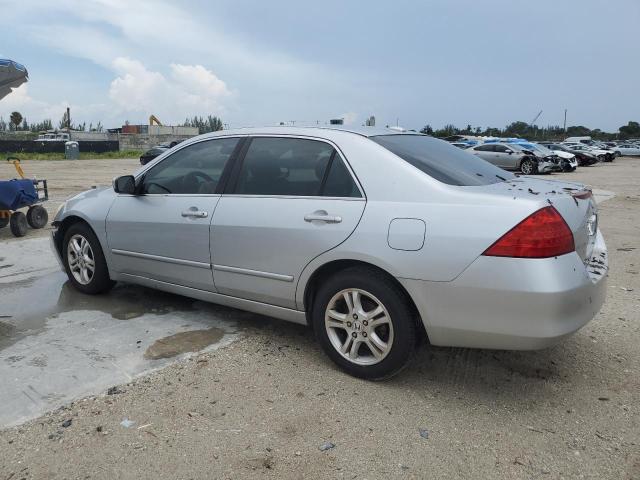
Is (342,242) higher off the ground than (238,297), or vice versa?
(342,242)

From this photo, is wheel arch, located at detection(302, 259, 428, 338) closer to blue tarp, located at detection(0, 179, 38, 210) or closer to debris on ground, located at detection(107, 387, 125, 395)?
debris on ground, located at detection(107, 387, 125, 395)

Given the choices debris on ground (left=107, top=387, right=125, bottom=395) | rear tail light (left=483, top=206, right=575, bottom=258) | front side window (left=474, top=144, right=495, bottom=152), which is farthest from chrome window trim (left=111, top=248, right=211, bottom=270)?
front side window (left=474, top=144, right=495, bottom=152)

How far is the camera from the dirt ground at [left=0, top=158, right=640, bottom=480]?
2506mm

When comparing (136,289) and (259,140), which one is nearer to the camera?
(259,140)

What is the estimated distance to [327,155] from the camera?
354 cm

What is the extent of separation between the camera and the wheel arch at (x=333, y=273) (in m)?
3.10

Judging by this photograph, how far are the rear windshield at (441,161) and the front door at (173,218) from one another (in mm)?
1274

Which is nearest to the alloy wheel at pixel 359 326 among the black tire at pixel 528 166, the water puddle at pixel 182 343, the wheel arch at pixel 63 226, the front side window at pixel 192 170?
the water puddle at pixel 182 343

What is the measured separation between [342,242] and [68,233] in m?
3.09

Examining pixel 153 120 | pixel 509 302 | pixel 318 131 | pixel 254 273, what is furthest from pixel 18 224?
pixel 153 120

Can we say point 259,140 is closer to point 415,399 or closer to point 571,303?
point 415,399

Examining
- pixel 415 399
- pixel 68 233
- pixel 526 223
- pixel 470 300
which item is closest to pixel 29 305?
pixel 68 233

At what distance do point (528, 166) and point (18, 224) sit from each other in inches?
856

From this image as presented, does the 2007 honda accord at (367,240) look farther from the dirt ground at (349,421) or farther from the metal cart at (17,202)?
the metal cart at (17,202)
